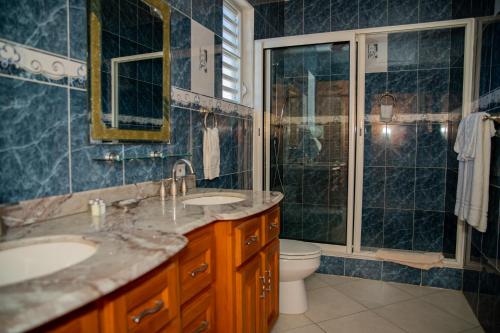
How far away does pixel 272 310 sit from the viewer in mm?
1937

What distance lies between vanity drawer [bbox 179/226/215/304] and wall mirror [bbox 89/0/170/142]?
24.7 inches

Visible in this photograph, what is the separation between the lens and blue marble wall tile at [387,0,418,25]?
3354 millimetres

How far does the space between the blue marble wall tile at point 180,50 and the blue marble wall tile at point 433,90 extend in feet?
8.36

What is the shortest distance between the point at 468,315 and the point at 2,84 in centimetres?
288

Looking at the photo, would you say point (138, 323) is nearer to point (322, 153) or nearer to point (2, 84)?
point (2, 84)

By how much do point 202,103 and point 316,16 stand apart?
7.07 feet

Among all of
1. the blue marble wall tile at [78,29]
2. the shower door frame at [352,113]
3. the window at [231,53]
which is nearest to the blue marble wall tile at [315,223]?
the shower door frame at [352,113]

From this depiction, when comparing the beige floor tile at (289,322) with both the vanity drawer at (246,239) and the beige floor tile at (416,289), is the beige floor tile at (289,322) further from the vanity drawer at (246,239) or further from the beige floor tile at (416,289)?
the beige floor tile at (416,289)

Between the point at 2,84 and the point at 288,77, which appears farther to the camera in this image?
the point at 288,77

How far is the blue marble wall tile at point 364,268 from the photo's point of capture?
288 centimetres

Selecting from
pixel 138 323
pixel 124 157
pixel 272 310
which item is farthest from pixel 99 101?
pixel 272 310

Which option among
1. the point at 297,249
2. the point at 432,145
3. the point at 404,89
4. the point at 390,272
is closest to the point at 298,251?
the point at 297,249

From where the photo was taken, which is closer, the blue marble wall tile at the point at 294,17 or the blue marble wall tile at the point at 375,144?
the blue marble wall tile at the point at 375,144

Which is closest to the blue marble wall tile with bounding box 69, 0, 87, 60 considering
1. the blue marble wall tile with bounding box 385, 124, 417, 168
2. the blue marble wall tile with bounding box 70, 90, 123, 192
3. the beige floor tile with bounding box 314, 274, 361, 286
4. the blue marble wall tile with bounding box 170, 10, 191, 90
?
the blue marble wall tile with bounding box 70, 90, 123, 192
